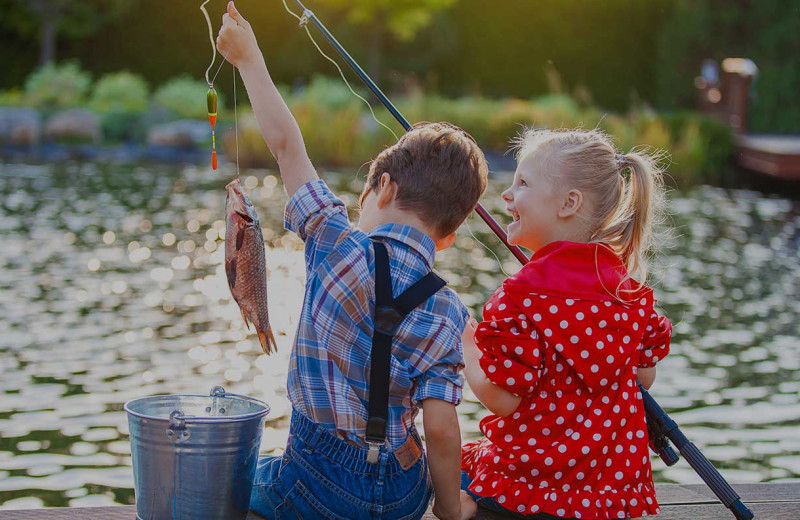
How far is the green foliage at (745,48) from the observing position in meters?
22.1

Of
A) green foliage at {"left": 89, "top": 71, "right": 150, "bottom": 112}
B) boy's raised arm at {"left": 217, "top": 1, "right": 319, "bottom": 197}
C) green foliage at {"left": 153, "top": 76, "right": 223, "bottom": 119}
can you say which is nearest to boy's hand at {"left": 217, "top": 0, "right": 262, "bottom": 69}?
boy's raised arm at {"left": 217, "top": 1, "right": 319, "bottom": 197}

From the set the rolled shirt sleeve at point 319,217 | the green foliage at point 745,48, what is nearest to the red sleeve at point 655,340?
the rolled shirt sleeve at point 319,217

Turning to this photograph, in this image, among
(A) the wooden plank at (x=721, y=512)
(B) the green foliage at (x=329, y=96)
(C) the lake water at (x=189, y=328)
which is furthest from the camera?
(B) the green foliage at (x=329, y=96)

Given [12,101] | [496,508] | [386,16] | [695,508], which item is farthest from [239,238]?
[386,16]

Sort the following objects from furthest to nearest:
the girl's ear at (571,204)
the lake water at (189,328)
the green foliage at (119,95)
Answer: the green foliage at (119,95)
the lake water at (189,328)
the girl's ear at (571,204)

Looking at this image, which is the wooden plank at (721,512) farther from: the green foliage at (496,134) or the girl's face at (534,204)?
the green foliage at (496,134)

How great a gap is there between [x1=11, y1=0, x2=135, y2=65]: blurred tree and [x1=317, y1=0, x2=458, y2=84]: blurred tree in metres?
4.73

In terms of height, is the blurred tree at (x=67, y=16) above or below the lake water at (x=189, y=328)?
above

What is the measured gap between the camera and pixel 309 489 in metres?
2.13

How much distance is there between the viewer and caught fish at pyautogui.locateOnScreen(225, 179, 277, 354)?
2.20 metres

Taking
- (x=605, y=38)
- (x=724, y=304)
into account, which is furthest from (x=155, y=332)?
(x=605, y=38)

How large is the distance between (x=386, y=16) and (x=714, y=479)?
23.3m

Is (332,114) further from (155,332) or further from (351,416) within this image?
(351,416)

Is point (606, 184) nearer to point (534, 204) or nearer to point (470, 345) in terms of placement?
point (534, 204)
